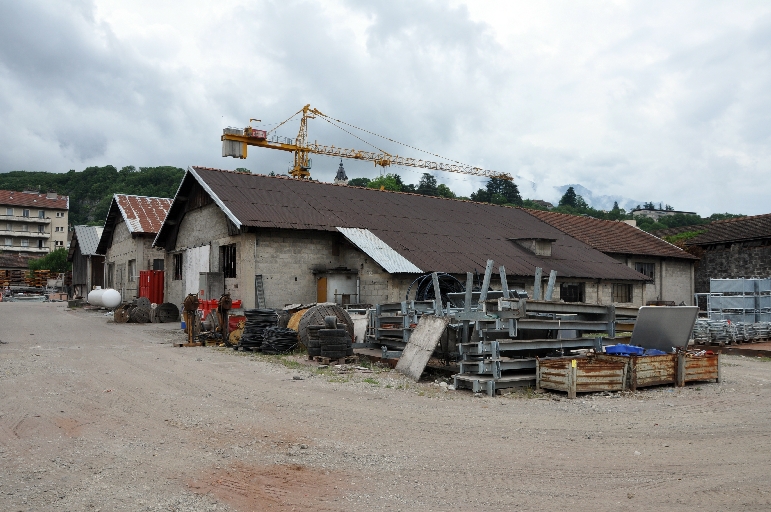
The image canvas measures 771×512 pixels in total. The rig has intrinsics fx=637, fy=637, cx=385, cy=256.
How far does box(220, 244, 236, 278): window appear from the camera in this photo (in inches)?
863

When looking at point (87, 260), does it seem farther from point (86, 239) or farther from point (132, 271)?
point (132, 271)

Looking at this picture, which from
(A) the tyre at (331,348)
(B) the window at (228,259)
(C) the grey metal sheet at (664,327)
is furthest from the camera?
(B) the window at (228,259)

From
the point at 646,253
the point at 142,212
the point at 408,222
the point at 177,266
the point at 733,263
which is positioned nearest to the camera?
the point at 408,222

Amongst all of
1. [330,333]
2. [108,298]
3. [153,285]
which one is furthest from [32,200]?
[330,333]

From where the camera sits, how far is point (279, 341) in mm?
15883

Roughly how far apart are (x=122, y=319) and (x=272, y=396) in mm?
18963

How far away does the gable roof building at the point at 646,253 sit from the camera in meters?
30.9

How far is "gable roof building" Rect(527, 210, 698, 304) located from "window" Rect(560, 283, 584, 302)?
468 cm

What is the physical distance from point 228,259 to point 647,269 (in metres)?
20.7

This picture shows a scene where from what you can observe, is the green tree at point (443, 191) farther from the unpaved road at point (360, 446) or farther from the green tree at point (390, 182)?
the unpaved road at point (360, 446)

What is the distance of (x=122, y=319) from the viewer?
26.5 metres

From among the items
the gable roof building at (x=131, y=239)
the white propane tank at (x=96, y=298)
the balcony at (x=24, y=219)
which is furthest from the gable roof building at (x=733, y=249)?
the balcony at (x=24, y=219)

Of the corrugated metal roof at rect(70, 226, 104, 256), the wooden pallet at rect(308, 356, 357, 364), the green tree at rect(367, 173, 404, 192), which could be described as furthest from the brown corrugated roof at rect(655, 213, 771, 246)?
the green tree at rect(367, 173, 404, 192)

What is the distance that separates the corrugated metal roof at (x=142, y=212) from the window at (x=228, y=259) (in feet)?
34.8
